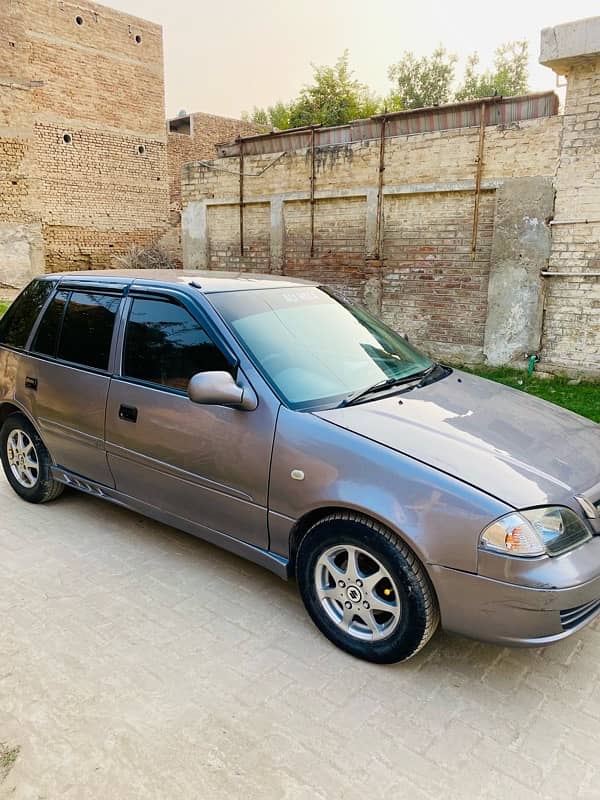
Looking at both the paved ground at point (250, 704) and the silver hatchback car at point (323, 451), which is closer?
the paved ground at point (250, 704)

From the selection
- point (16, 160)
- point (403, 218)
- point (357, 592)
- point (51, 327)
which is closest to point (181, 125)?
point (16, 160)

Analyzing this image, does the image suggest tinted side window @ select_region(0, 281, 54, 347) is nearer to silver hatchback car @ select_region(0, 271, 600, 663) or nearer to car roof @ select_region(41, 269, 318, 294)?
silver hatchback car @ select_region(0, 271, 600, 663)

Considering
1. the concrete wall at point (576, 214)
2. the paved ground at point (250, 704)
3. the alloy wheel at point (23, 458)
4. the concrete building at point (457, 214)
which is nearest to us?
the paved ground at point (250, 704)

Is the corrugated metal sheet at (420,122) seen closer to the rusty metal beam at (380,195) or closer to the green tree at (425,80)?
the rusty metal beam at (380,195)

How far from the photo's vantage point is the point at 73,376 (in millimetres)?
4141

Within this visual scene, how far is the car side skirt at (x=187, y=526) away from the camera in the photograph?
126 inches

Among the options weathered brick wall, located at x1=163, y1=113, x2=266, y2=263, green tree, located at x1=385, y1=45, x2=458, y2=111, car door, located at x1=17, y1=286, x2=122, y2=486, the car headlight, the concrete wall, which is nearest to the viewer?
the car headlight

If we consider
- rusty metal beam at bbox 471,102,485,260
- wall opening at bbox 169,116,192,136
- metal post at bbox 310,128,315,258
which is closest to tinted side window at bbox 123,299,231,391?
rusty metal beam at bbox 471,102,485,260

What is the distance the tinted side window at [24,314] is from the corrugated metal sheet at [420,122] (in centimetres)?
674

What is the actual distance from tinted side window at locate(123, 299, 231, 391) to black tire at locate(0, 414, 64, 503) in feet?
4.06

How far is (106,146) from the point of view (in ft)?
65.4

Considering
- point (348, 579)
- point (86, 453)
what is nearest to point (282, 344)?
point (348, 579)

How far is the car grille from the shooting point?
8.30 ft

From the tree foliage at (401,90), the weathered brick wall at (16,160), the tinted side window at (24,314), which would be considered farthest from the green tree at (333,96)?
the tinted side window at (24,314)
